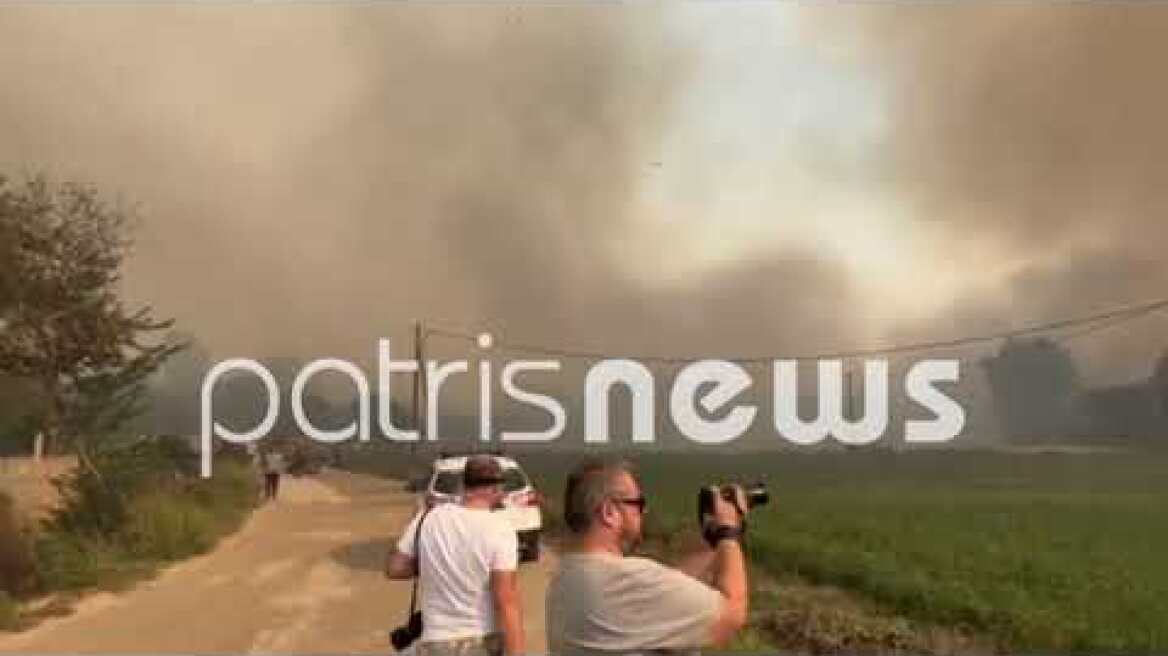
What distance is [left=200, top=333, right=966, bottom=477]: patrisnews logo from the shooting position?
5719 mm

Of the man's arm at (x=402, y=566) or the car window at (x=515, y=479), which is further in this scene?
the car window at (x=515, y=479)

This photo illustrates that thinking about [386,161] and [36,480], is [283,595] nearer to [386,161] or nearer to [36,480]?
[36,480]

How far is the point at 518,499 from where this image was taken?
A: 5.60 m

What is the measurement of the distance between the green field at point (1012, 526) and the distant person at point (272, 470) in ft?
3.85

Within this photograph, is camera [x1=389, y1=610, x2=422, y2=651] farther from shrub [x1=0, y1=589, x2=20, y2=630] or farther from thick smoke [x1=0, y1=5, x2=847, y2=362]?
shrub [x1=0, y1=589, x2=20, y2=630]

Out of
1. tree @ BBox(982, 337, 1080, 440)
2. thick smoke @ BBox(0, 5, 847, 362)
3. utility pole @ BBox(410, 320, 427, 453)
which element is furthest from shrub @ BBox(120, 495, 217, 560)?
tree @ BBox(982, 337, 1080, 440)

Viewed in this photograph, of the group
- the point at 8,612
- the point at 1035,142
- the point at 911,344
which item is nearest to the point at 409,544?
the point at 8,612

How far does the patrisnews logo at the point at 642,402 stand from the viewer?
5.72 metres

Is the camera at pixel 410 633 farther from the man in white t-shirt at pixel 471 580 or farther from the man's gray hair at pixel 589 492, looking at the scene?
the man's gray hair at pixel 589 492

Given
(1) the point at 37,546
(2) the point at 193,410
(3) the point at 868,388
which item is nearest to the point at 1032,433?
(3) the point at 868,388

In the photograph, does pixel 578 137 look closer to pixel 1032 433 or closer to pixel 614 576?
pixel 1032 433

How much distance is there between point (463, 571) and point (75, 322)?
88.2 inches

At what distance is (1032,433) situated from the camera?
5793mm

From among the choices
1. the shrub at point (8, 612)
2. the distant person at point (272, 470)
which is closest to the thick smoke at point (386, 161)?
the distant person at point (272, 470)
